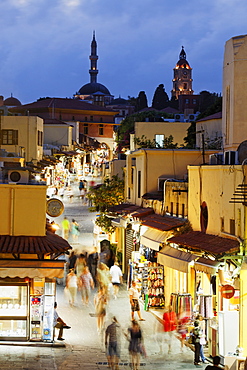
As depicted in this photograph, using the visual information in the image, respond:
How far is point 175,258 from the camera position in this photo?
65.6 feet

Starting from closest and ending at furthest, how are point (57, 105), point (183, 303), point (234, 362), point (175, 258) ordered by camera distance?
point (234, 362) < point (183, 303) < point (175, 258) < point (57, 105)

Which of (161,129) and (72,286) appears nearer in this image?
(72,286)

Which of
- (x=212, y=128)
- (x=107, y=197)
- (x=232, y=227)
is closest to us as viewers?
(x=232, y=227)

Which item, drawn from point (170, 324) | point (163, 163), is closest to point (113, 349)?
point (170, 324)

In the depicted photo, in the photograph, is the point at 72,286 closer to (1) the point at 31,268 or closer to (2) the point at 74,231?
(1) the point at 31,268

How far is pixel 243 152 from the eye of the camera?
1842 cm

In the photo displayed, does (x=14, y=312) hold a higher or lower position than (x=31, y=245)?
lower

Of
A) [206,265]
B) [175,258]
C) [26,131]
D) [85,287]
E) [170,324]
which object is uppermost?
[26,131]

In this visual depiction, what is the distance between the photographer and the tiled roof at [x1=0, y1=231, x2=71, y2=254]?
692 inches

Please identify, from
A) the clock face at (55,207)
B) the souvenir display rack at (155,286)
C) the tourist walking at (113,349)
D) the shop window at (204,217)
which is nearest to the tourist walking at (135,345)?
the tourist walking at (113,349)

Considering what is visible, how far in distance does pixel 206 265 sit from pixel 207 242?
1366 mm

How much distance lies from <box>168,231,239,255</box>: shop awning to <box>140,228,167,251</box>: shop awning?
1.49 metres

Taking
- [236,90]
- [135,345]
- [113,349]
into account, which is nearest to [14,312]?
[113,349]

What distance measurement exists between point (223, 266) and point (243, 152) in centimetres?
341
